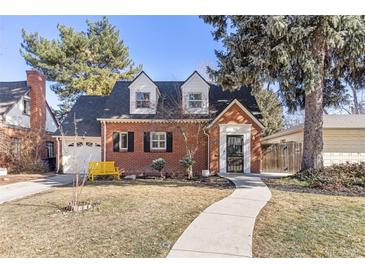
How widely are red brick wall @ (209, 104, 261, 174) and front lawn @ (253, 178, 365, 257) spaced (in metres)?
5.31

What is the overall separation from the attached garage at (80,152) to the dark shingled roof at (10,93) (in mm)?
3323

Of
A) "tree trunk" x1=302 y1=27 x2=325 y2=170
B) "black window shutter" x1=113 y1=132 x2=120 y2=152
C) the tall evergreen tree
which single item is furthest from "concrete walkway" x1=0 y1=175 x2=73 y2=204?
"tree trunk" x1=302 y1=27 x2=325 y2=170

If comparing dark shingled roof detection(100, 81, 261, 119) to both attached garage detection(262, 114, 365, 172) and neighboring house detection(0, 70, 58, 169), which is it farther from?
neighboring house detection(0, 70, 58, 169)

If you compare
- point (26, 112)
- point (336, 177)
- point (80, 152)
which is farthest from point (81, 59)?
point (336, 177)

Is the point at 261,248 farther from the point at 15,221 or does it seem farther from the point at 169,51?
the point at 169,51

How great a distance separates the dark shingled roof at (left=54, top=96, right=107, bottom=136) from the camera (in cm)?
1449

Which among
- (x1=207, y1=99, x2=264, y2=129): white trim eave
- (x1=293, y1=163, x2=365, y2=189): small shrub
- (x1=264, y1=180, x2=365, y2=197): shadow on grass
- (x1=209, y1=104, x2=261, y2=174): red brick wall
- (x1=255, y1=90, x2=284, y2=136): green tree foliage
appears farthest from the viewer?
(x1=255, y1=90, x2=284, y2=136): green tree foliage

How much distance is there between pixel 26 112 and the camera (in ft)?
50.3

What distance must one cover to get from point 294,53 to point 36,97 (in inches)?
568

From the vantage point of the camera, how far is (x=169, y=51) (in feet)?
30.7

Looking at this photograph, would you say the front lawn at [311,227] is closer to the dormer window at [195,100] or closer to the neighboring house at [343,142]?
the neighboring house at [343,142]

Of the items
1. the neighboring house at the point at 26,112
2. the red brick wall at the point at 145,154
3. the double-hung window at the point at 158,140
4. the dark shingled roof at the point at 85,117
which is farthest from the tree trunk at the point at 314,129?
the neighboring house at the point at 26,112

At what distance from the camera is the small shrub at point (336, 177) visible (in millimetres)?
8344
